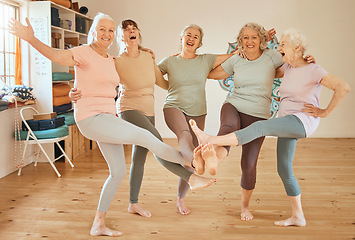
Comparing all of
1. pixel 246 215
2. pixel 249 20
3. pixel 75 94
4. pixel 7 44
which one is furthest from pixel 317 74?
pixel 249 20

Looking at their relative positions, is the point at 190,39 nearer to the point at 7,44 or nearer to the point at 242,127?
the point at 242,127

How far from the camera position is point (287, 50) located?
9.52 feet

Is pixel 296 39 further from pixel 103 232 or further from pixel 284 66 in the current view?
pixel 103 232

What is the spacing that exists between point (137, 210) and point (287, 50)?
6.24 feet

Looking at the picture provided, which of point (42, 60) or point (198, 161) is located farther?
point (42, 60)

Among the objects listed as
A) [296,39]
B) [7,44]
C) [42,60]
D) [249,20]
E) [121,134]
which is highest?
[249,20]

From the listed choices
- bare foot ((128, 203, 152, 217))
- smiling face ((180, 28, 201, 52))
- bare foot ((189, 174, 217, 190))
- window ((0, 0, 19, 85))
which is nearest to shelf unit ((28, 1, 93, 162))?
window ((0, 0, 19, 85))

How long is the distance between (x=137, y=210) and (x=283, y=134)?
58.9 inches

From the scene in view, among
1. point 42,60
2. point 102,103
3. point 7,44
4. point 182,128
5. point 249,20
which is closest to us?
point 102,103

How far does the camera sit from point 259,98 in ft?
9.96

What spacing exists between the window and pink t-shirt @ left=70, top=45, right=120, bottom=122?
2.69 meters

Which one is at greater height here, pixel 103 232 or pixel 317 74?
pixel 317 74

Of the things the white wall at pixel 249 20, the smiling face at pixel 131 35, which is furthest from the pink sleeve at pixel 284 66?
the white wall at pixel 249 20

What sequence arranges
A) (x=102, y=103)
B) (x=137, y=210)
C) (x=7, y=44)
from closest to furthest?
(x=102, y=103) → (x=137, y=210) → (x=7, y=44)
